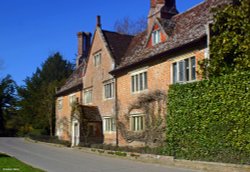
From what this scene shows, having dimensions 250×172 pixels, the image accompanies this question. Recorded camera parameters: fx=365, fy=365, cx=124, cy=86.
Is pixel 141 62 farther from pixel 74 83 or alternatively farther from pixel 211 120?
pixel 74 83

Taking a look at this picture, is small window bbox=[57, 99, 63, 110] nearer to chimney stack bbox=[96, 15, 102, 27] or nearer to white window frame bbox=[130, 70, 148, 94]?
chimney stack bbox=[96, 15, 102, 27]

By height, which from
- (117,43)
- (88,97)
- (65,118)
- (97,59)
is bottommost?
(65,118)

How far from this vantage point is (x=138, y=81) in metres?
27.4

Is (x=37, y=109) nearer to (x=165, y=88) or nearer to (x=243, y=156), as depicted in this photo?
(x=165, y=88)

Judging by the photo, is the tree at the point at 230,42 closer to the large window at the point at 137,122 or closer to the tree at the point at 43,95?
the large window at the point at 137,122

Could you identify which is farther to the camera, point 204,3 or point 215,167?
point 204,3

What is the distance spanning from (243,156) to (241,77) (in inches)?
134

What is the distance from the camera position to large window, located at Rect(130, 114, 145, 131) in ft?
85.7

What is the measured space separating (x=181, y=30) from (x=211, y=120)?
9106 millimetres

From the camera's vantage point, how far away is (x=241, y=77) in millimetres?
16016

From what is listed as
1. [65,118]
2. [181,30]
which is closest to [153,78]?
[181,30]

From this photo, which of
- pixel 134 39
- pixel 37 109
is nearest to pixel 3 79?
pixel 37 109

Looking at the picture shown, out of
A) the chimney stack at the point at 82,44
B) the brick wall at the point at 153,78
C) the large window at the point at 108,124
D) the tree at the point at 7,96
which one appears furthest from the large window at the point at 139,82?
the tree at the point at 7,96

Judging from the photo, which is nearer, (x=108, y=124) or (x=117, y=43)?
(x=108, y=124)
